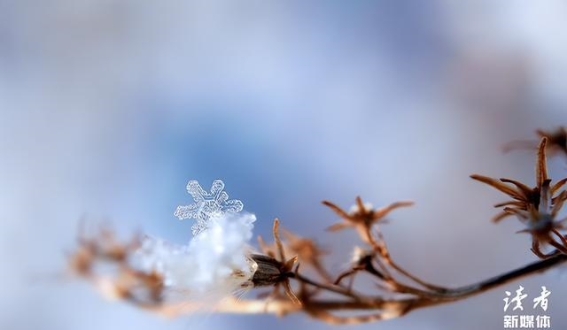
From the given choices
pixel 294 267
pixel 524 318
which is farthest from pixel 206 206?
pixel 524 318

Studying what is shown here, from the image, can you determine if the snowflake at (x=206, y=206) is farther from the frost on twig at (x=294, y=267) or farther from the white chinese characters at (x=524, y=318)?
the white chinese characters at (x=524, y=318)

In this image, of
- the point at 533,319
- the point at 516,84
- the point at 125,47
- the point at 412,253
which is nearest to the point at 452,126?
the point at 516,84

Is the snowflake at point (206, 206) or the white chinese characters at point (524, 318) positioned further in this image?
the white chinese characters at point (524, 318)

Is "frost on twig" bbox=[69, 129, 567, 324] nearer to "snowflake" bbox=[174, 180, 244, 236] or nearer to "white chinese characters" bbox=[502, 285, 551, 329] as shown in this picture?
"snowflake" bbox=[174, 180, 244, 236]

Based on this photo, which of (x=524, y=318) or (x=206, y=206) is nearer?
(x=206, y=206)

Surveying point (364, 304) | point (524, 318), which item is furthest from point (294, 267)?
point (524, 318)

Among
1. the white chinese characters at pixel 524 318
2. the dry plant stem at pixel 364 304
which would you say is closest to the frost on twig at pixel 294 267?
the dry plant stem at pixel 364 304

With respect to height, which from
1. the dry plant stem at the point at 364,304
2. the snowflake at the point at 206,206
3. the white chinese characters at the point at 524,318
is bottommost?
the dry plant stem at the point at 364,304

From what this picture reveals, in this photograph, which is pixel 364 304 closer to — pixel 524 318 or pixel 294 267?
pixel 294 267

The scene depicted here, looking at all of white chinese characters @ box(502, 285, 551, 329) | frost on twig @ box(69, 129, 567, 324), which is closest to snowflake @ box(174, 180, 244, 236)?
frost on twig @ box(69, 129, 567, 324)
